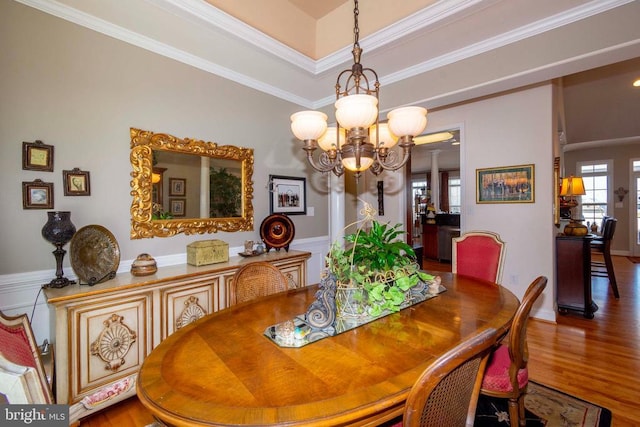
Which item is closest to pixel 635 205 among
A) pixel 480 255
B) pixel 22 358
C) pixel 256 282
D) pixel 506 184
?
pixel 506 184

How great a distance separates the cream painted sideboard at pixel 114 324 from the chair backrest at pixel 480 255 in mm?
2094

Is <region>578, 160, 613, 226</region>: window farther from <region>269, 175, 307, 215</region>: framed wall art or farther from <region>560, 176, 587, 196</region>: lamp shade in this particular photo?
<region>269, 175, 307, 215</region>: framed wall art

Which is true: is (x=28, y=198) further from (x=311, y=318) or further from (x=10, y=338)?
(x=311, y=318)

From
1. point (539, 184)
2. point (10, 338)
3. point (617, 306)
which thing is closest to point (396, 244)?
point (10, 338)

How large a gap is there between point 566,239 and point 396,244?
3049 millimetres

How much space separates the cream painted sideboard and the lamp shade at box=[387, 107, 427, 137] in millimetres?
1728

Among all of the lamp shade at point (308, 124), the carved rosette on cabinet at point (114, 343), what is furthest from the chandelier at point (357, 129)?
the carved rosette on cabinet at point (114, 343)

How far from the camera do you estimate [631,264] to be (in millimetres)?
5996

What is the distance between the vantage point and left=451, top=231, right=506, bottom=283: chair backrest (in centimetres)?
227

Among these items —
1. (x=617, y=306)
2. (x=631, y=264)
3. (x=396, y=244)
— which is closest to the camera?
(x=396, y=244)

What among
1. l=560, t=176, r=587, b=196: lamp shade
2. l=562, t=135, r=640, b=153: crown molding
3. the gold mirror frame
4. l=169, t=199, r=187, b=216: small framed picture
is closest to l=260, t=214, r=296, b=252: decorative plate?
the gold mirror frame

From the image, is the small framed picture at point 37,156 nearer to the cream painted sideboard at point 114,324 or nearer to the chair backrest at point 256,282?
the cream painted sideboard at point 114,324

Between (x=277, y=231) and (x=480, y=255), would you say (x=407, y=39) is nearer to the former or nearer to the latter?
(x=480, y=255)

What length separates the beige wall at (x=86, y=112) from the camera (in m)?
1.75
